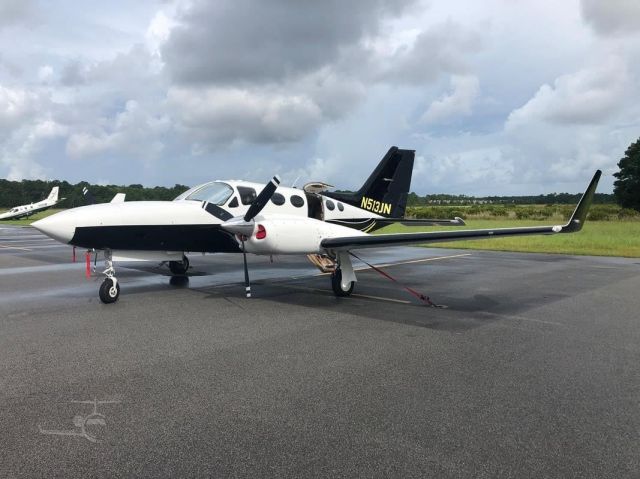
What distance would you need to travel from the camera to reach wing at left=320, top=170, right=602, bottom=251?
A: 8.49 metres

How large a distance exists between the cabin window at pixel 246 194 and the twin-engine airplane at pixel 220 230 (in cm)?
3

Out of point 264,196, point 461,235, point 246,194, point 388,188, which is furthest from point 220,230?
point 388,188

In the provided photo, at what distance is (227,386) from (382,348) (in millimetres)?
2308

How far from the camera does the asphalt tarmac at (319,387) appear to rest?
128 inches

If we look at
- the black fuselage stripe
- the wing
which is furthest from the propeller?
the wing

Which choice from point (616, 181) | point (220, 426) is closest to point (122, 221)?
point (220, 426)

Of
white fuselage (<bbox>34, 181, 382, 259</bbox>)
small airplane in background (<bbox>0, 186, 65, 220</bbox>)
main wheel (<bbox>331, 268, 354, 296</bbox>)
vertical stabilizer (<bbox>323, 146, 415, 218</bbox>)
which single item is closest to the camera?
white fuselage (<bbox>34, 181, 382, 259</bbox>)

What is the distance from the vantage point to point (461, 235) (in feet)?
29.3

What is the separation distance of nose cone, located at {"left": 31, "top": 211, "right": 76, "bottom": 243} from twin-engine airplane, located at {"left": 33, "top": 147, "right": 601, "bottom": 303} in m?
0.02

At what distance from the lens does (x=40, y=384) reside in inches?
185

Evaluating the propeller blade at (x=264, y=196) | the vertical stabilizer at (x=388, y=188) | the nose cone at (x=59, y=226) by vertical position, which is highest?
the vertical stabilizer at (x=388, y=188)

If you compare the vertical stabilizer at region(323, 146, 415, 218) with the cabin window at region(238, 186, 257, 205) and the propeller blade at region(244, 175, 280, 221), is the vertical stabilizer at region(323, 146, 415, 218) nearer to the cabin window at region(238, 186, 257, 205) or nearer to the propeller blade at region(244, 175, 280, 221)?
the cabin window at region(238, 186, 257, 205)

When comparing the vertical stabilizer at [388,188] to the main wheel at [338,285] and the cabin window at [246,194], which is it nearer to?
the cabin window at [246,194]

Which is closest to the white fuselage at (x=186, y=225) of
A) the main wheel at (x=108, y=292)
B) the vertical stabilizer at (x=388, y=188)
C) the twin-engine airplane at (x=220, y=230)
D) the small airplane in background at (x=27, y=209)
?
the twin-engine airplane at (x=220, y=230)
